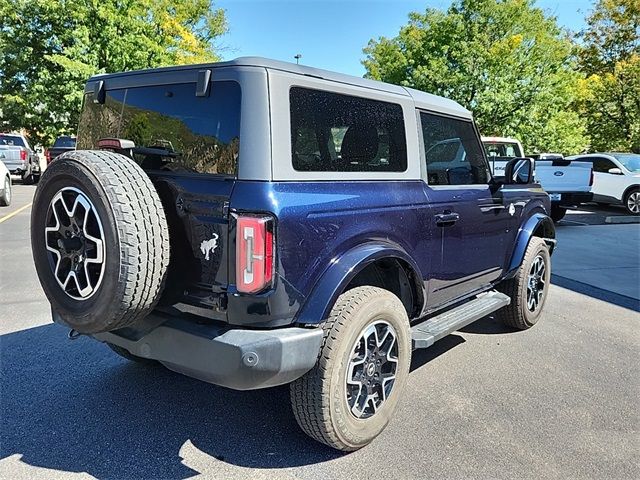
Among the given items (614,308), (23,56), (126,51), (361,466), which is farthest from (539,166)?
(23,56)

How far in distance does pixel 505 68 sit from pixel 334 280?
19.1m

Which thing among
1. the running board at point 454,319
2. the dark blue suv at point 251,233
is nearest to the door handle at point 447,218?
the dark blue suv at point 251,233

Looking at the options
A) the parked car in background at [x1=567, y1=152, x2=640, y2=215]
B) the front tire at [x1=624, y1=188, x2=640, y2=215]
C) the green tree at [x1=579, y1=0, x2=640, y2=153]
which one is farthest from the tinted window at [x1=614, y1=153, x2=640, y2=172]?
the green tree at [x1=579, y1=0, x2=640, y2=153]

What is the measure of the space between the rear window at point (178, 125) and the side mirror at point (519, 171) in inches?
102

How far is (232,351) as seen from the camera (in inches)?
86.7

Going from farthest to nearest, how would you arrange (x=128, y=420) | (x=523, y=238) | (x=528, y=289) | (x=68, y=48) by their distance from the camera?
(x=68, y=48) → (x=528, y=289) → (x=523, y=238) → (x=128, y=420)

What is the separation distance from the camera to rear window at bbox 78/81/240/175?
2.36 metres

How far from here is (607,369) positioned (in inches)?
152

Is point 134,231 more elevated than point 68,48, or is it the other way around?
point 68,48

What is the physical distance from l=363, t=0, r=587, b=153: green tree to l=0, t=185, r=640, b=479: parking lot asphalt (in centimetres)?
1629

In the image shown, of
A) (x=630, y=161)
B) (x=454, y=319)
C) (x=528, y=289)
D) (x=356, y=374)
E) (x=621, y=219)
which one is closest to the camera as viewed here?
(x=356, y=374)

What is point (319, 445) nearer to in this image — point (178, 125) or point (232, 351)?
point (232, 351)

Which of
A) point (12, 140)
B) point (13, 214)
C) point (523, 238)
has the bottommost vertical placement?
point (13, 214)

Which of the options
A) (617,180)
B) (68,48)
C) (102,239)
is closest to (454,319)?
(102,239)
